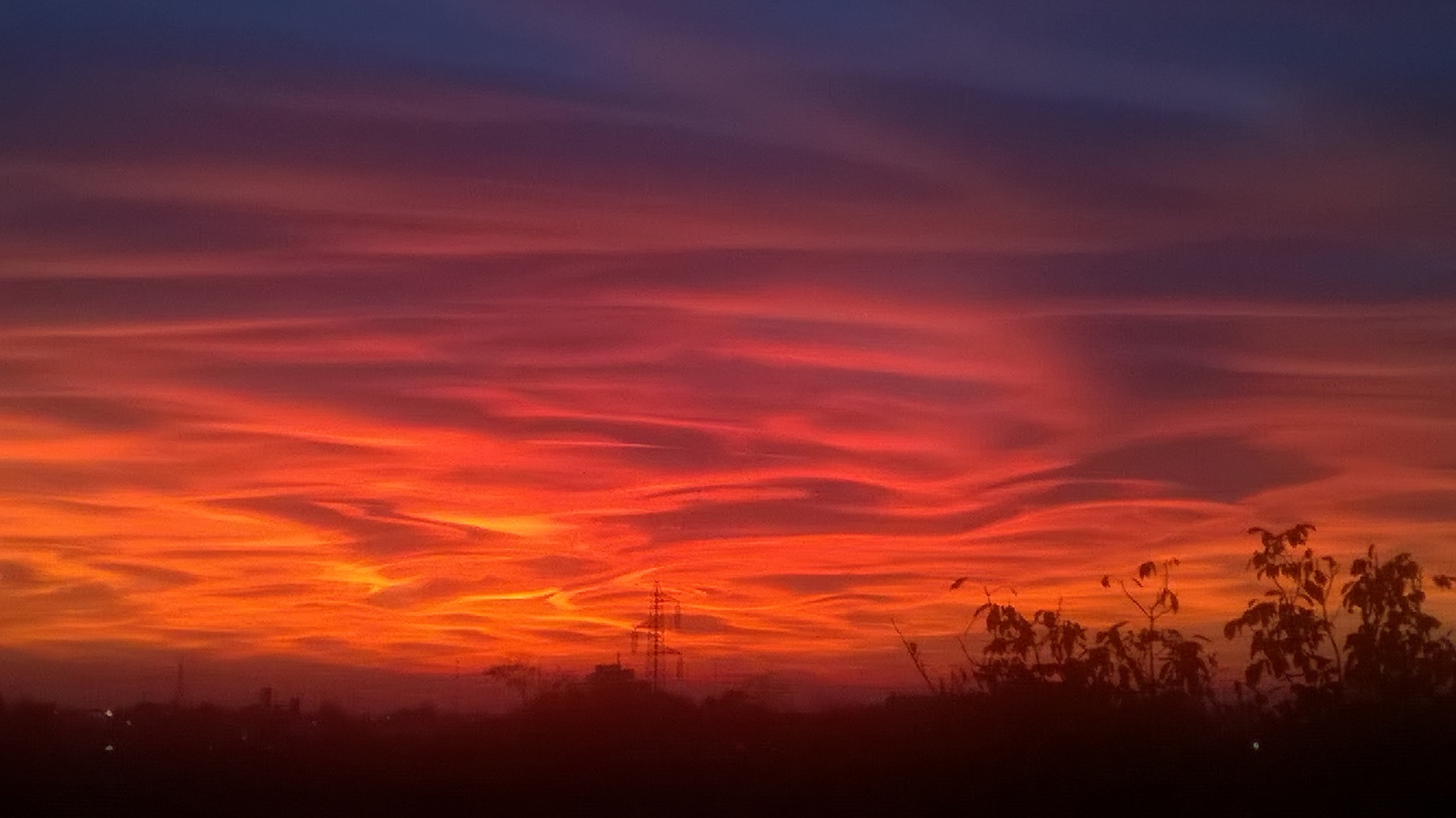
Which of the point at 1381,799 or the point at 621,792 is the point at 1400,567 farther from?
the point at 621,792

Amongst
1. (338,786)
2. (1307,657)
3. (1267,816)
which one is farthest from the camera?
(1307,657)

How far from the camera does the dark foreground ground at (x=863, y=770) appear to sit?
21984mm

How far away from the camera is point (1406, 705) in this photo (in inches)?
923

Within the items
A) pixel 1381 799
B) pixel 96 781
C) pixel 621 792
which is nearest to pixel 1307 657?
pixel 1381 799

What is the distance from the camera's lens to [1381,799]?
71.2ft

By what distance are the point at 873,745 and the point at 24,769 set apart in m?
12.4

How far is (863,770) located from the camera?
2388 centimetres

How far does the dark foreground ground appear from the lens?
22.0 meters

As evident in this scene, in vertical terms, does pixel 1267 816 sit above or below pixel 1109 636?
below

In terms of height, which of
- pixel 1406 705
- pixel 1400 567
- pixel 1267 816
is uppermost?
pixel 1400 567

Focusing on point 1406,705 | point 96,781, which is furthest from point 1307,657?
point 96,781

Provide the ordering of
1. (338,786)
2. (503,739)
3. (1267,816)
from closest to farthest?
(1267,816) < (338,786) < (503,739)

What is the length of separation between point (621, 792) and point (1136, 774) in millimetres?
7277

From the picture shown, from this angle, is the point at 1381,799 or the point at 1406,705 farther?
the point at 1406,705
